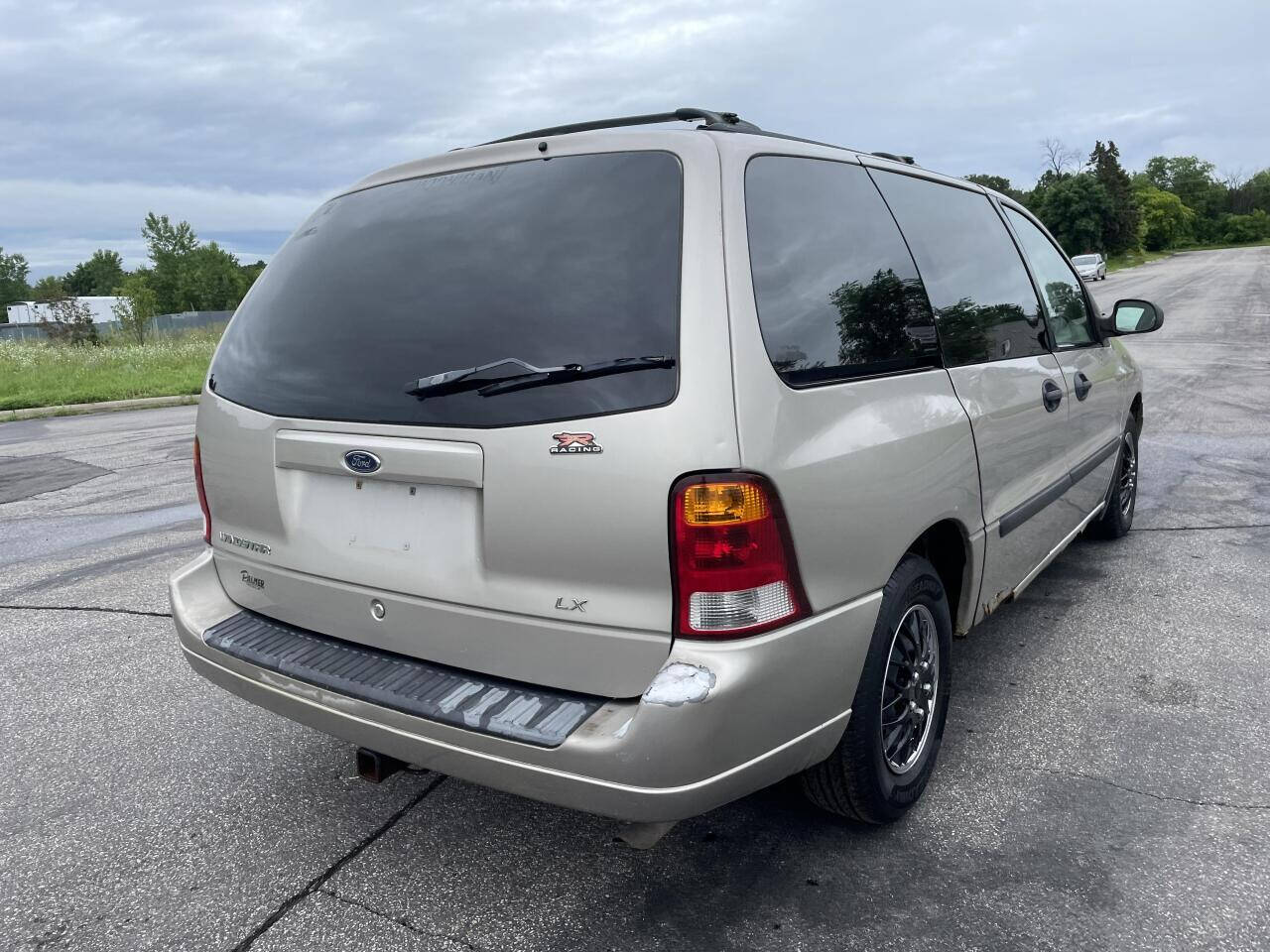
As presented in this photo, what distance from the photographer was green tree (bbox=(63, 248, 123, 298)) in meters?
111

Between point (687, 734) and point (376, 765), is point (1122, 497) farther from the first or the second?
Answer: point (376, 765)

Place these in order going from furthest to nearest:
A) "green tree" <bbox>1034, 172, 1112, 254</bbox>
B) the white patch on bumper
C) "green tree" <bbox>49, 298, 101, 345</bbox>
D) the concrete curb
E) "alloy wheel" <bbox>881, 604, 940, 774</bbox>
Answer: "green tree" <bbox>1034, 172, 1112, 254</bbox> → "green tree" <bbox>49, 298, 101, 345</bbox> → the concrete curb → "alloy wheel" <bbox>881, 604, 940, 774</bbox> → the white patch on bumper

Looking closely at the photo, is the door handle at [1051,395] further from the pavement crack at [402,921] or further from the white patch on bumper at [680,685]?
the pavement crack at [402,921]

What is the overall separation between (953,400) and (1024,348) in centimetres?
95

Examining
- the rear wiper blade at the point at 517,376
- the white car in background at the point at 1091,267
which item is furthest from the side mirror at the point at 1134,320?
the white car in background at the point at 1091,267

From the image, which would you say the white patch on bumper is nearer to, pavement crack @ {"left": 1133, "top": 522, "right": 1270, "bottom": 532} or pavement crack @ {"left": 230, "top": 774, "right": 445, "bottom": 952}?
pavement crack @ {"left": 230, "top": 774, "right": 445, "bottom": 952}

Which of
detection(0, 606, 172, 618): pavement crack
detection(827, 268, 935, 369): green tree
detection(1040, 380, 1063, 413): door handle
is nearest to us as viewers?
detection(827, 268, 935, 369): green tree

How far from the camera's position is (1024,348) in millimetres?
3662

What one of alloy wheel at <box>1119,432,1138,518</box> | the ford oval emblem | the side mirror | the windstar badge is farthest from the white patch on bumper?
alloy wheel at <box>1119,432,1138,518</box>

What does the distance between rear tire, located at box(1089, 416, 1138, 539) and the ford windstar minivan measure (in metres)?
2.69

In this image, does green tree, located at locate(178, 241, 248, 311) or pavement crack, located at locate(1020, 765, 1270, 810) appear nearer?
pavement crack, located at locate(1020, 765, 1270, 810)

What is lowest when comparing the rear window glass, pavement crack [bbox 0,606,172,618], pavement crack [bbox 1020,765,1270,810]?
pavement crack [bbox 1020,765,1270,810]

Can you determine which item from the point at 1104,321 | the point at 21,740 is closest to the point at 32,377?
the point at 21,740

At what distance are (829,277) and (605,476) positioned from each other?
92 centimetres
